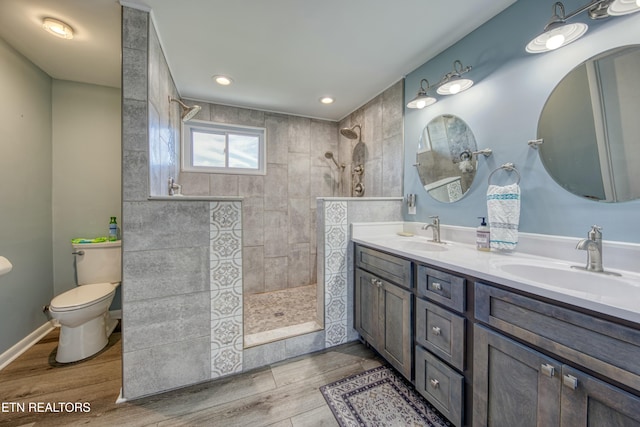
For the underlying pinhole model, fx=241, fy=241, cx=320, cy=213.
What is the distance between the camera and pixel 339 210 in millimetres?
1953

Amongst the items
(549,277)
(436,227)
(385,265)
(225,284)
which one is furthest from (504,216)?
(225,284)

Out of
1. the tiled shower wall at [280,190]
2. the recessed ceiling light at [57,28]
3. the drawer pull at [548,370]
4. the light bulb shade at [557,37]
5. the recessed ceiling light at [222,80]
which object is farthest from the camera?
the tiled shower wall at [280,190]

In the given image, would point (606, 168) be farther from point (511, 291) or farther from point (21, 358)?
point (21, 358)

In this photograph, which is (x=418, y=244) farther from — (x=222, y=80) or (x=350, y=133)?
(x=222, y=80)

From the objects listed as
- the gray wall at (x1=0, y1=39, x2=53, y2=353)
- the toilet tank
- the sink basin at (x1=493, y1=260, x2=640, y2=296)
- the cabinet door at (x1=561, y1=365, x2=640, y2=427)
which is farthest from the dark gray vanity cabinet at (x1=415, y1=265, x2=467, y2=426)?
the gray wall at (x1=0, y1=39, x2=53, y2=353)

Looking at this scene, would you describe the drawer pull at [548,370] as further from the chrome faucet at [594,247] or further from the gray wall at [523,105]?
the gray wall at [523,105]

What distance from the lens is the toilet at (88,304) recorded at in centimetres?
169

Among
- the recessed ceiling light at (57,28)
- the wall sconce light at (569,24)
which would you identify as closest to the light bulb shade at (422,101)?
the wall sconce light at (569,24)

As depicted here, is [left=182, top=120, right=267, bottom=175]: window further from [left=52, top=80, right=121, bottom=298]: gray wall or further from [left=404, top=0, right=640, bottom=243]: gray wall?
[left=404, top=0, right=640, bottom=243]: gray wall

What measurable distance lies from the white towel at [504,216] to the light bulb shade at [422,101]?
86 centimetres

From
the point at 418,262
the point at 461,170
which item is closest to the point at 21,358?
the point at 418,262

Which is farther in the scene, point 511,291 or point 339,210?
point 339,210

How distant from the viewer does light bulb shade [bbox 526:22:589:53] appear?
1060 millimetres

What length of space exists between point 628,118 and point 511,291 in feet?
3.07
